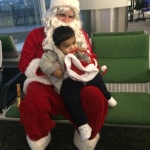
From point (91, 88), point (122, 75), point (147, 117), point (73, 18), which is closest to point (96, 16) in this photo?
point (73, 18)

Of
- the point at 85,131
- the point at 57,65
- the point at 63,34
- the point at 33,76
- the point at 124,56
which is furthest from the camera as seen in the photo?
the point at 124,56

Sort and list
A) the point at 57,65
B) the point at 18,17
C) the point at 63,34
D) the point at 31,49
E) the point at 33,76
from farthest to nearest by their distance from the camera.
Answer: the point at 18,17 → the point at 31,49 → the point at 33,76 → the point at 57,65 → the point at 63,34

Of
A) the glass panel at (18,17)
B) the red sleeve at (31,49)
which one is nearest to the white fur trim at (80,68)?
the red sleeve at (31,49)

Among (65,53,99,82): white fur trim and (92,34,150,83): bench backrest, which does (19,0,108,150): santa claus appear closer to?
(65,53,99,82): white fur trim

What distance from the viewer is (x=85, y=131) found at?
1416 mm

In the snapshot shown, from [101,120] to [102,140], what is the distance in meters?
0.58

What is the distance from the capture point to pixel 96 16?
9.08ft

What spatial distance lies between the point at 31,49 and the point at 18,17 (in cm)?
281

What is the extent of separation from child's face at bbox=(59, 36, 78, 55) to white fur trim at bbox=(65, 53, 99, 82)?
0.06m

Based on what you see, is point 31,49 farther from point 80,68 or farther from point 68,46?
point 80,68

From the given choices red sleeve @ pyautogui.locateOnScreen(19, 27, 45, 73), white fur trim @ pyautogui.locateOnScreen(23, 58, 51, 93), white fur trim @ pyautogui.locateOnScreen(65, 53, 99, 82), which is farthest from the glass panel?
white fur trim @ pyautogui.locateOnScreen(65, 53, 99, 82)

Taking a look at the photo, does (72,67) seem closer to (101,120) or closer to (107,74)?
(101,120)

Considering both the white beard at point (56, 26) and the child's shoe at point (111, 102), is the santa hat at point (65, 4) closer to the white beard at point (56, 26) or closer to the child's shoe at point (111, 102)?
the white beard at point (56, 26)

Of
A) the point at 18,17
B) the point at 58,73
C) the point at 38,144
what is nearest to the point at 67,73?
the point at 58,73
